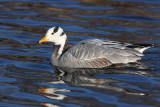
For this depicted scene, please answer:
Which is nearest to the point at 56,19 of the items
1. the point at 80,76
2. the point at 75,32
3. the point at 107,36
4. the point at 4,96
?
the point at 75,32

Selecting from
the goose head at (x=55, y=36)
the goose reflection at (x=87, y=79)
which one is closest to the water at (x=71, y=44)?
the goose reflection at (x=87, y=79)

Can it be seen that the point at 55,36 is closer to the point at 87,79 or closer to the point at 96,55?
the point at 96,55

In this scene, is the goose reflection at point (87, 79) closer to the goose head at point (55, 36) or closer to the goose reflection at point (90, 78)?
the goose reflection at point (90, 78)

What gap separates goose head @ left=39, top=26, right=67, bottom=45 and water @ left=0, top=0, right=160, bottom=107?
0.65m

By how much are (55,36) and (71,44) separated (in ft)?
6.69

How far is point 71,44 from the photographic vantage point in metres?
13.7

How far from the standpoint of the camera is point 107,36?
14.5 m

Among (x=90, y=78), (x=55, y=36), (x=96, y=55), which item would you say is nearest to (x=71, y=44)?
(x=55, y=36)

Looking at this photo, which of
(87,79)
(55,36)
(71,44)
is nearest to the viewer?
(87,79)

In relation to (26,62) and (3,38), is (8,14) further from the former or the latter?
(26,62)

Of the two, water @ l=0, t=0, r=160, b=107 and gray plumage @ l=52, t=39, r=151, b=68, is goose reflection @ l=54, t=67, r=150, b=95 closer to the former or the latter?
water @ l=0, t=0, r=160, b=107

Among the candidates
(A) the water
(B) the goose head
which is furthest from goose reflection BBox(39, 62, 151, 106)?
(B) the goose head

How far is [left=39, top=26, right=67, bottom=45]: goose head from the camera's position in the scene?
11.6 meters

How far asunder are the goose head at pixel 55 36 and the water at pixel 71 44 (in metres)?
0.65
